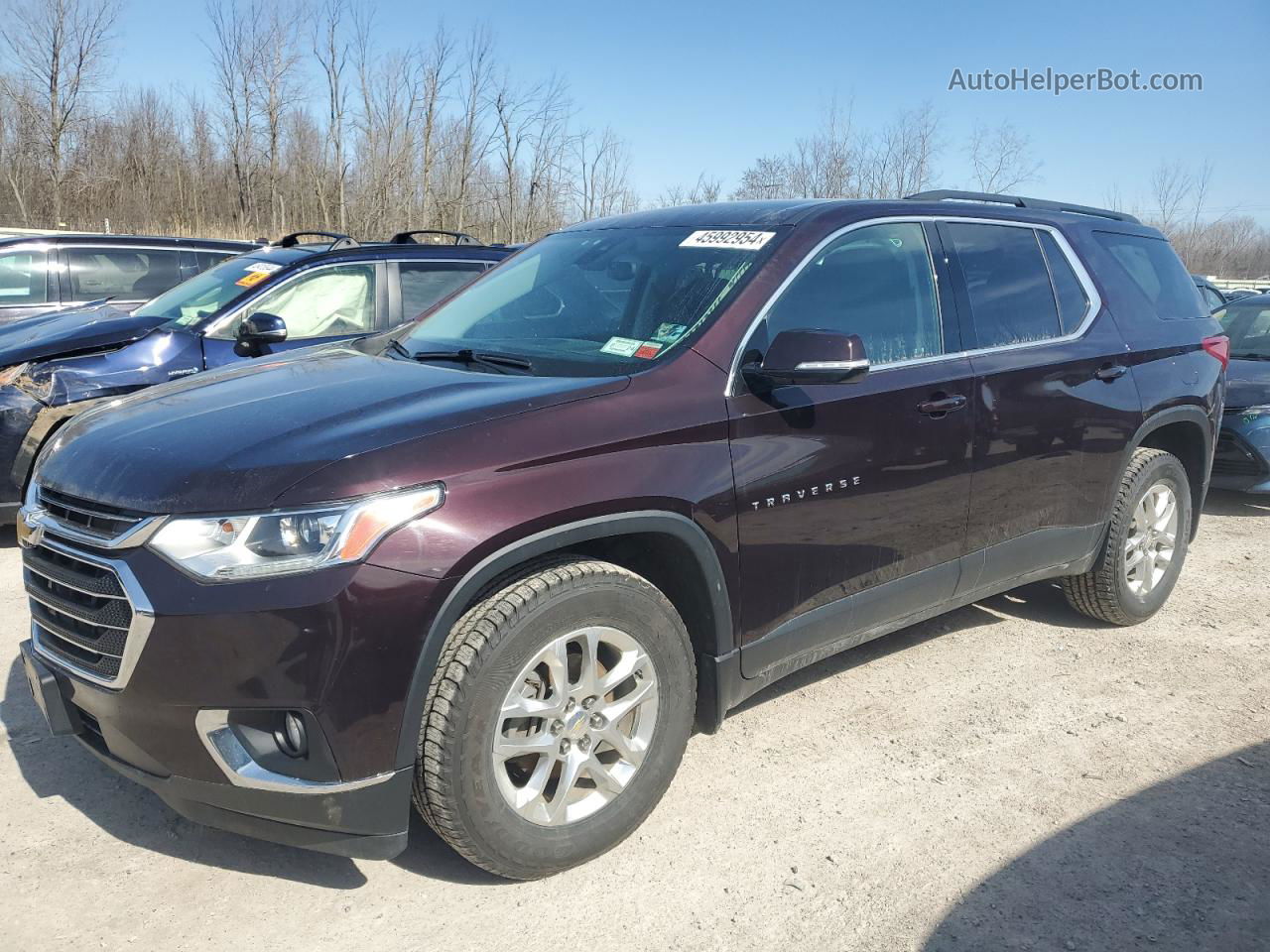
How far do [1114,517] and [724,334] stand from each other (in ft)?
7.96

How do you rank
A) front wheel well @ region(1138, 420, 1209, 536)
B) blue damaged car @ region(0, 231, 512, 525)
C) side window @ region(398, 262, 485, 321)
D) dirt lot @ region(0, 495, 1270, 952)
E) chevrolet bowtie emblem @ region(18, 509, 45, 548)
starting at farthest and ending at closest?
side window @ region(398, 262, 485, 321) → blue damaged car @ region(0, 231, 512, 525) → front wheel well @ region(1138, 420, 1209, 536) → chevrolet bowtie emblem @ region(18, 509, 45, 548) → dirt lot @ region(0, 495, 1270, 952)

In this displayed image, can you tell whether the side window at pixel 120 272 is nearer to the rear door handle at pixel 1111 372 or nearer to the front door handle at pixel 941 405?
the front door handle at pixel 941 405

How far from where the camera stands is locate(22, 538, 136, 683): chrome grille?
7.71 feet

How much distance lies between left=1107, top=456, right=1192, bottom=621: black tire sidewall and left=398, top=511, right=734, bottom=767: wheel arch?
2.42m

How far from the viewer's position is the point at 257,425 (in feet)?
8.54

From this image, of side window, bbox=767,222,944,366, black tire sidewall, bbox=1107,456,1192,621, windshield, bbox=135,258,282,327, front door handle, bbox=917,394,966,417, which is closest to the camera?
side window, bbox=767,222,944,366

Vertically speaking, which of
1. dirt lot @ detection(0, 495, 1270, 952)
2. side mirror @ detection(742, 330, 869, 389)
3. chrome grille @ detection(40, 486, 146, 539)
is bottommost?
dirt lot @ detection(0, 495, 1270, 952)

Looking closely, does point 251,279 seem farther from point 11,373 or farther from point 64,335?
point 11,373

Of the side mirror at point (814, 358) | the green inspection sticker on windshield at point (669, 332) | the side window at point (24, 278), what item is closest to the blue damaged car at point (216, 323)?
the side window at point (24, 278)

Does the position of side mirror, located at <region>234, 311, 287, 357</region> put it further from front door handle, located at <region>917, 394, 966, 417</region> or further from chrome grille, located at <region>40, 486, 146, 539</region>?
front door handle, located at <region>917, 394, 966, 417</region>

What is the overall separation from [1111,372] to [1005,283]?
0.70 m

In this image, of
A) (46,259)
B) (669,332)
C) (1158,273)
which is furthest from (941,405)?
(46,259)

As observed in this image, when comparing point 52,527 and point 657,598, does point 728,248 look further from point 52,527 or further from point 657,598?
point 52,527

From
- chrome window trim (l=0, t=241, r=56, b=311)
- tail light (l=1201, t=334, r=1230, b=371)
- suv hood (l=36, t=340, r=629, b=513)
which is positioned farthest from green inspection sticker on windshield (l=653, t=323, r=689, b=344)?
chrome window trim (l=0, t=241, r=56, b=311)
